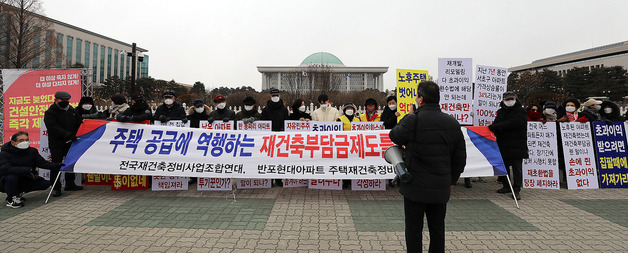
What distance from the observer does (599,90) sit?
4428 cm

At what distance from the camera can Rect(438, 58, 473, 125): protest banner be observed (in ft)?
21.4

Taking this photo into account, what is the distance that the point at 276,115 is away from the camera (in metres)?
6.69

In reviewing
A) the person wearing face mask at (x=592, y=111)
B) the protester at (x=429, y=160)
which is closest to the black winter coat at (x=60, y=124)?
the protester at (x=429, y=160)

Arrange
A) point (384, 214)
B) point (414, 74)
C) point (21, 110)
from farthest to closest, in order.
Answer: point (21, 110), point (414, 74), point (384, 214)

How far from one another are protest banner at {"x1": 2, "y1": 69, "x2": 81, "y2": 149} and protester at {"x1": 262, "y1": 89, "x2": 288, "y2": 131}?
6.13 m

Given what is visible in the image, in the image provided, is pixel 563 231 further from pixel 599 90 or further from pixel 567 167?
pixel 599 90

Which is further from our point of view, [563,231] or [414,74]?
[414,74]

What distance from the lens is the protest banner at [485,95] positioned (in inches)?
256

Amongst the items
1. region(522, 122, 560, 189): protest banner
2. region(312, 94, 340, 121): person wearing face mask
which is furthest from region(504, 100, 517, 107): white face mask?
region(312, 94, 340, 121): person wearing face mask

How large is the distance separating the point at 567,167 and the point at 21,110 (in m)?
13.8

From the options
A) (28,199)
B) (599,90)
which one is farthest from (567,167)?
(599,90)

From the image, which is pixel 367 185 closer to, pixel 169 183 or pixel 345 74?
pixel 169 183

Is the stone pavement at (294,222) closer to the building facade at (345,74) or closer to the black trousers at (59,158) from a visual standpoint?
the black trousers at (59,158)

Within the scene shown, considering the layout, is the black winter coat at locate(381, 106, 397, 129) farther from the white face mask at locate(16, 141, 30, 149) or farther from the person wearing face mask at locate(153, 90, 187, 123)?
the white face mask at locate(16, 141, 30, 149)
